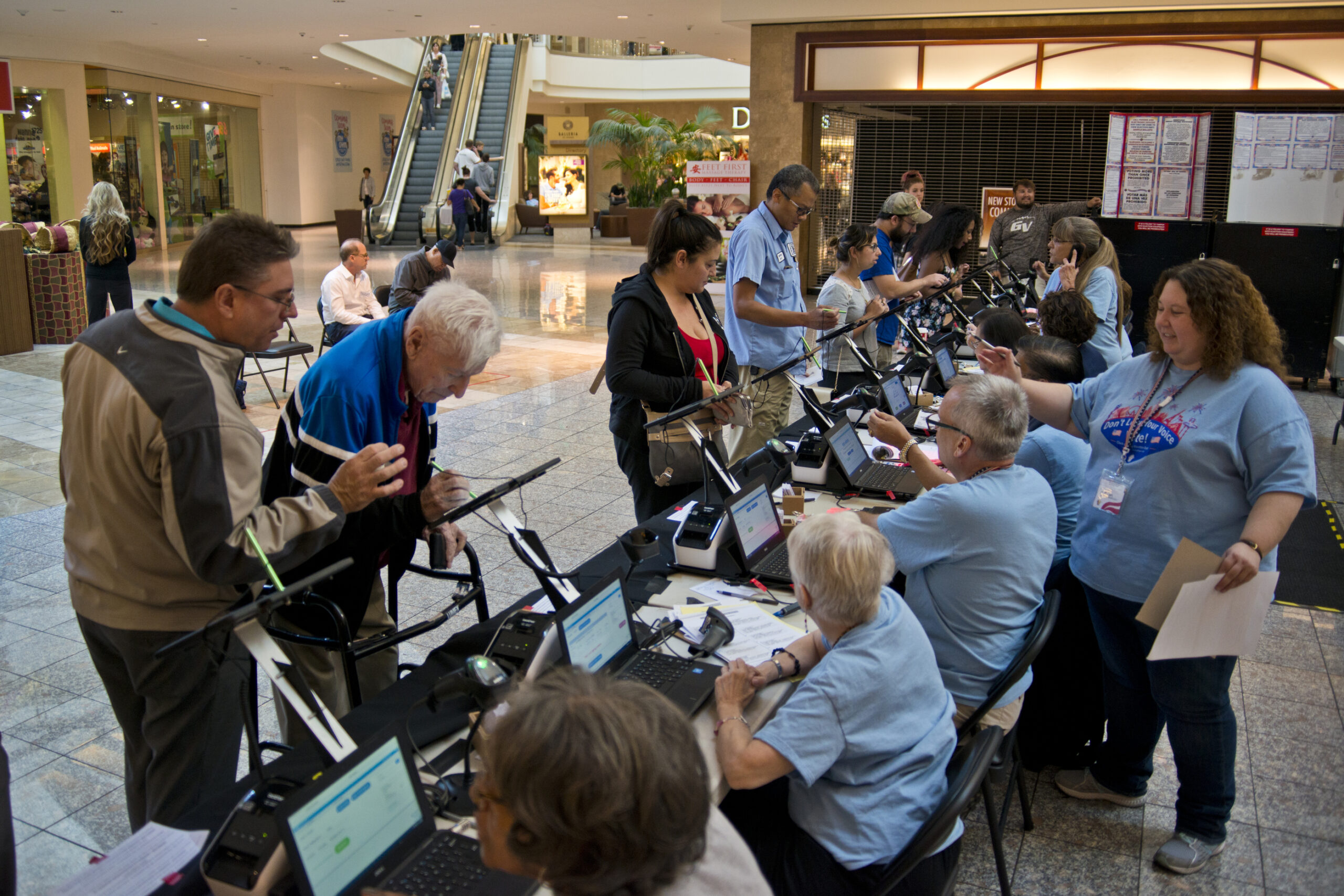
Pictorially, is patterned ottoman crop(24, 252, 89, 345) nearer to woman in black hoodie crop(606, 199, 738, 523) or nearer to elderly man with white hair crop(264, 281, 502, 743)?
woman in black hoodie crop(606, 199, 738, 523)

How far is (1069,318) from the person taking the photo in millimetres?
4355

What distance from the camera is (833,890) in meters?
1.96

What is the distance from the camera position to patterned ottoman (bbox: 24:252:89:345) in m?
9.64

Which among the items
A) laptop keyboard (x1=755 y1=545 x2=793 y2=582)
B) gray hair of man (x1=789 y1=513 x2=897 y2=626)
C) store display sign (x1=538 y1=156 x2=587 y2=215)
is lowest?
laptop keyboard (x1=755 y1=545 x2=793 y2=582)

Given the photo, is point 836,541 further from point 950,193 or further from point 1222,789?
point 950,193

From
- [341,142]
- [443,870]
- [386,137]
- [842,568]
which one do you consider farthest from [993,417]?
[386,137]

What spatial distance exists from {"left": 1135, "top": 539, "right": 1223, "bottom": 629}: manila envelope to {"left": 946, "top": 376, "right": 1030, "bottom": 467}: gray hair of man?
47 centimetres

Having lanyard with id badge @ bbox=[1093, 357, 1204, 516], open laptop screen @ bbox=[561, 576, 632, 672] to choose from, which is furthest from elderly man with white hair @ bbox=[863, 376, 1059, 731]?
open laptop screen @ bbox=[561, 576, 632, 672]

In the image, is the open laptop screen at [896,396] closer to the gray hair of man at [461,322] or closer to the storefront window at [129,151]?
the gray hair of man at [461,322]

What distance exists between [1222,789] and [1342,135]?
778 centimetres

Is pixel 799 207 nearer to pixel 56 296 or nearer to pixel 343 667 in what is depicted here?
pixel 343 667

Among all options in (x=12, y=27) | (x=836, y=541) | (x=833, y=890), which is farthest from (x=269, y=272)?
(x=12, y=27)

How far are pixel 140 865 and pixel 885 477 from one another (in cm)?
285

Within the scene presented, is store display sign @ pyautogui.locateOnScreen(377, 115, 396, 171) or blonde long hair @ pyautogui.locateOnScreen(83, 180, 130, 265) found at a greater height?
store display sign @ pyautogui.locateOnScreen(377, 115, 396, 171)
